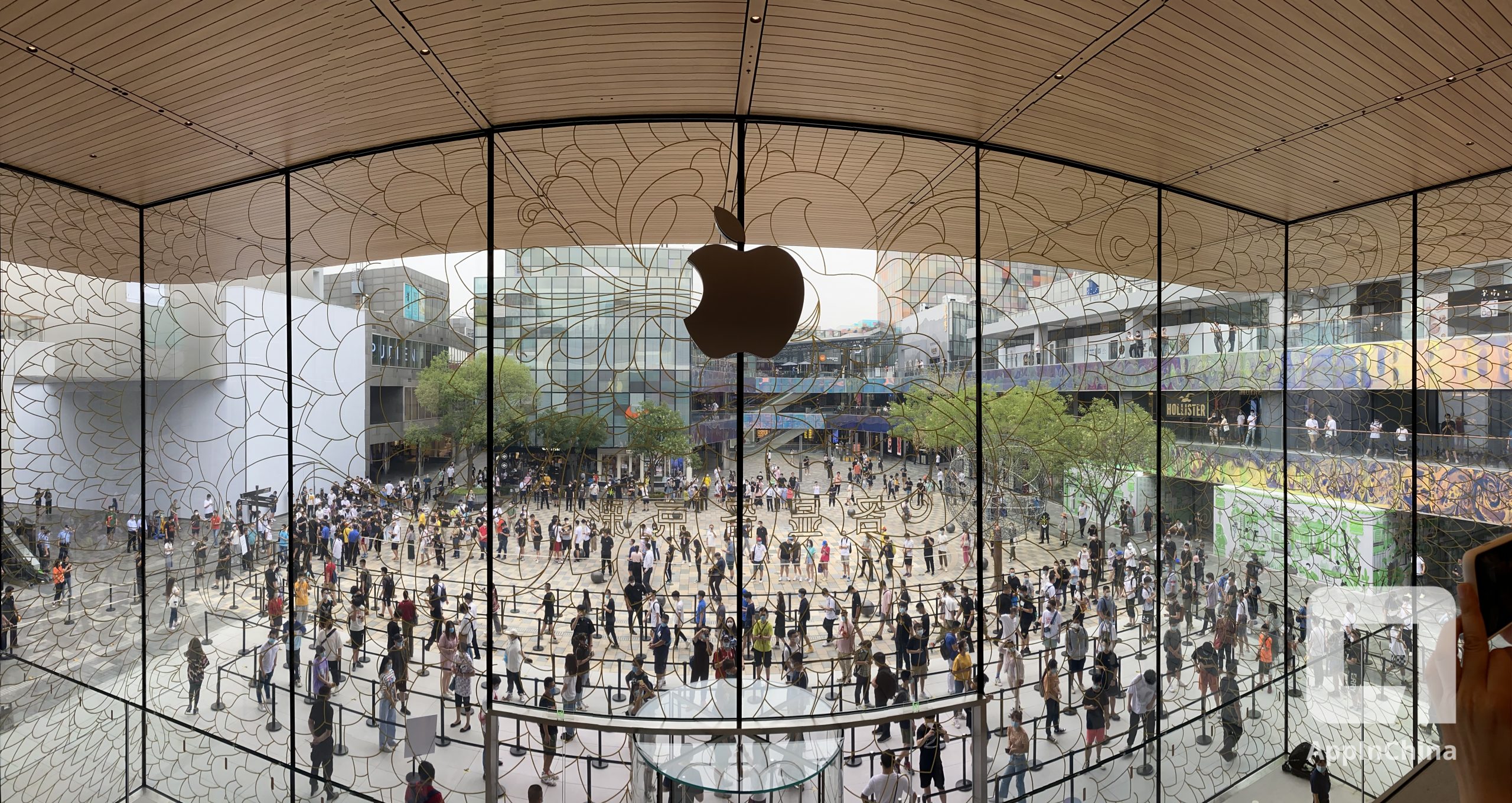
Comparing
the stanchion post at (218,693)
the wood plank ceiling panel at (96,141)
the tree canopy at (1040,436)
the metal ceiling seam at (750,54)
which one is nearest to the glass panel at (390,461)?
the wood plank ceiling panel at (96,141)

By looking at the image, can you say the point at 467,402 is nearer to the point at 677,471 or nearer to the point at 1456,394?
the point at 677,471

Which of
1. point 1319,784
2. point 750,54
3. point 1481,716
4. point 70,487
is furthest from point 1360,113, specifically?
point 70,487

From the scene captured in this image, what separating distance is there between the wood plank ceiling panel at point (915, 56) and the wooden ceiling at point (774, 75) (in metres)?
0.01

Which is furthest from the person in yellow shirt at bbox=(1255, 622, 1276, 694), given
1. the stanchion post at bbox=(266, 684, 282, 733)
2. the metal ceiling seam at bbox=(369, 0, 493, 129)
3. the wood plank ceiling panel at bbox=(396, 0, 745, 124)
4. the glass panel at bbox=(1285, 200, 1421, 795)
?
the stanchion post at bbox=(266, 684, 282, 733)

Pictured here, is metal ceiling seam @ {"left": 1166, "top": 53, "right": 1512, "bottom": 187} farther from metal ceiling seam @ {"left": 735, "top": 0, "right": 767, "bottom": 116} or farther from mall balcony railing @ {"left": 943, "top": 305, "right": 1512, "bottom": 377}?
metal ceiling seam @ {"left": 735, "top": 0, "right": 767, "bottom": 116}

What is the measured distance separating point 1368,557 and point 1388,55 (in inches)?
165

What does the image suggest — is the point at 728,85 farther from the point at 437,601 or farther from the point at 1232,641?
Answer: the point at 1232,641

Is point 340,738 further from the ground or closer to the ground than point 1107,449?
closer to the ground

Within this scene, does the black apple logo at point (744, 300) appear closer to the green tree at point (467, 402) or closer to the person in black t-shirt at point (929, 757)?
the green tree at point (467, 402)

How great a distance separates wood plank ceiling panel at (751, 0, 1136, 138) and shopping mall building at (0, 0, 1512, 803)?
0.04 meters

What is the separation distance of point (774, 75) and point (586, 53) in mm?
905

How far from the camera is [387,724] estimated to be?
3.81m

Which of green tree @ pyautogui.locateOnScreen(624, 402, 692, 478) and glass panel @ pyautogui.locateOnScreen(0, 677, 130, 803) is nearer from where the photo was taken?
green tree @ pyautogui.locateOnScreen(624, 402, 692, 478)

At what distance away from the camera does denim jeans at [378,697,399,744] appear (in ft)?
12.5
